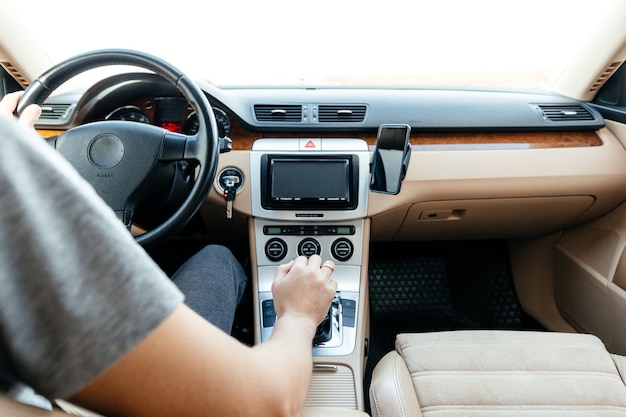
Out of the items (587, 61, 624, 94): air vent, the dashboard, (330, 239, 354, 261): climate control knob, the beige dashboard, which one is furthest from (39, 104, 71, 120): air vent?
(587, 61, 624, 94): air vent

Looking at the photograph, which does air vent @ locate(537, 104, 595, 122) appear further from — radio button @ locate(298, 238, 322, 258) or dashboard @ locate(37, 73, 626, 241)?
radio button @ locate(298, 238, 322, 258)

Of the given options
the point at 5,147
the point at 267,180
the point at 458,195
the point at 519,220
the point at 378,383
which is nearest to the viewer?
the point at 5,147

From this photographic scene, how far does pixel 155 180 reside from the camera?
1.05 metres

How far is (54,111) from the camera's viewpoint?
1.30m

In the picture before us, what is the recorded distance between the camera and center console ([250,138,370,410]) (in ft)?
4.20

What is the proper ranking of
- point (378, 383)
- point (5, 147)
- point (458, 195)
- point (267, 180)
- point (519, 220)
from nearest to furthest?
point (5, 147) → point (378, 383) → point (267, 180) → point (458, 195) → point (519, 220)

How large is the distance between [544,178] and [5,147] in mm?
1332

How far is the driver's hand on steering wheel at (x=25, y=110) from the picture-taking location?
92 centimetres

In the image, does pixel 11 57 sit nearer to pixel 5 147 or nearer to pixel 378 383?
pixel 5 147

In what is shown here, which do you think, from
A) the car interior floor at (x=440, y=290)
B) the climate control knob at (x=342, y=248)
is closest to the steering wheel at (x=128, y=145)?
the climate control knob at (x=342, y=248)

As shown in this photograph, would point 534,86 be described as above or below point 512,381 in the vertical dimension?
above

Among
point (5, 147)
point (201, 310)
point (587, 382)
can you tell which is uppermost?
point (5, 147)

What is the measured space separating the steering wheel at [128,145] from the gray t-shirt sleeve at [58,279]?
1.75 ft

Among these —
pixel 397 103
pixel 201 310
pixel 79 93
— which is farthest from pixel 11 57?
pixel 397 103
